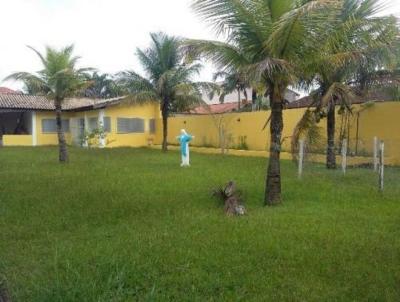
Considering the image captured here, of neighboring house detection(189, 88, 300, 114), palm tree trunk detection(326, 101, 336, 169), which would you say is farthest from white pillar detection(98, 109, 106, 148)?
palm tree trunk detection(326, 101, 336, 169)

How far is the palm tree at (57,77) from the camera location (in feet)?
59.2

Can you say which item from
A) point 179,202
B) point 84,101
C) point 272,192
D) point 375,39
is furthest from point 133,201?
point 84,101

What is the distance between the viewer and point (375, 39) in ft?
33.1

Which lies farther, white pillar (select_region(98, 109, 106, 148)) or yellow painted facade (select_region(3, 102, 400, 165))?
white pillar (select_region(98, 109, 106, 148))

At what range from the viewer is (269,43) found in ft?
27.9

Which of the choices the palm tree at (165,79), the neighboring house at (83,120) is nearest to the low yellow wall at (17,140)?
the neighboring house at (83,120)

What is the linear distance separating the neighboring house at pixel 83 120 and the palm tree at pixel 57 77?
409 inches

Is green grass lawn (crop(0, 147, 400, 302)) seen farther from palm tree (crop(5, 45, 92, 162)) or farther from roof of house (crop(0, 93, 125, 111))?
roof of house (crop(0, 93, 125, 111))

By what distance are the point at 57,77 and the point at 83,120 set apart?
595 inches

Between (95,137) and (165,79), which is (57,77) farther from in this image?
(95,137)

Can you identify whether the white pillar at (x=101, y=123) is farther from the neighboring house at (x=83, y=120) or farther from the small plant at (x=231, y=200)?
the small plant at (x=231, y=200)

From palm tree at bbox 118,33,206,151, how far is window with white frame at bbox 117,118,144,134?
5.24 meters

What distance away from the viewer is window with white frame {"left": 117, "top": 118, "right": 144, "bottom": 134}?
30.9 meters

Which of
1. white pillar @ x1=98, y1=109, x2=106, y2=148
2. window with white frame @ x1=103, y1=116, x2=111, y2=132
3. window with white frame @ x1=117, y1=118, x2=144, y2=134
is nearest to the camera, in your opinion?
white pillar @ x1=98, y1=109, x2=106, y2=148
